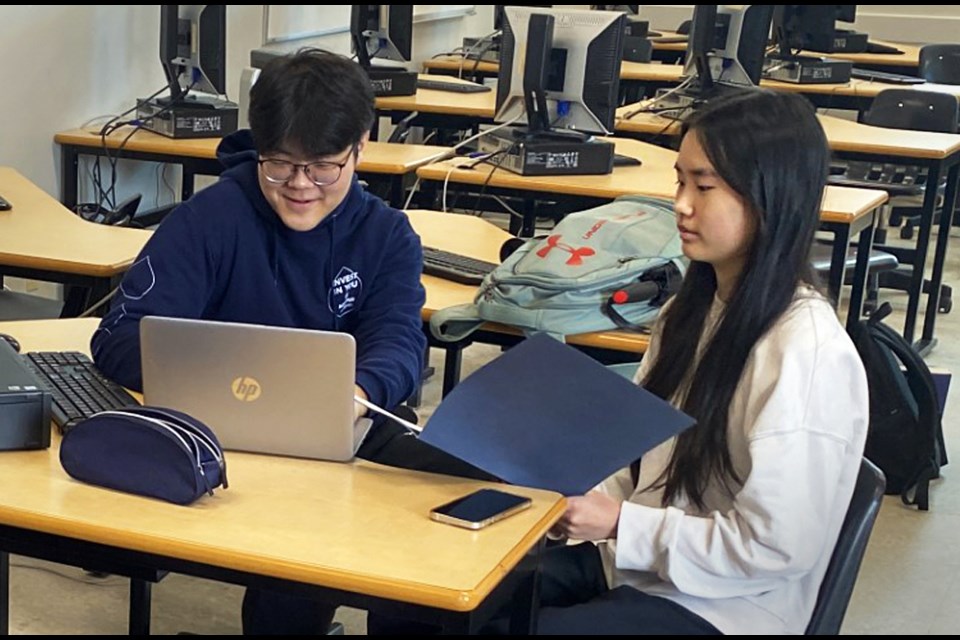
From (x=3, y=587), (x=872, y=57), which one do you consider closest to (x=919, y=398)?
(x=3, y=587)

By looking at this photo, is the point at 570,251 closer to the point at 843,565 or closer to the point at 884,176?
the point at 843,565

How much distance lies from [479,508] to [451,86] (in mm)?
4015

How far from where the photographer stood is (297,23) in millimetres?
5871

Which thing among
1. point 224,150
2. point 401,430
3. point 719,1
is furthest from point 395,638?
point 719,1

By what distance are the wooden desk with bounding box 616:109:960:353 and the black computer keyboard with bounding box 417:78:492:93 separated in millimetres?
654

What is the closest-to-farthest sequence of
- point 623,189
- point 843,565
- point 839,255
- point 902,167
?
point 843,565
point 839,255
point 623,189
point 902,167

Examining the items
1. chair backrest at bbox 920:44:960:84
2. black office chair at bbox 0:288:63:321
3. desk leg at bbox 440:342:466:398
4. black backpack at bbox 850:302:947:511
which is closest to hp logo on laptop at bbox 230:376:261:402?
desk leg at bbox 440:342:466:398

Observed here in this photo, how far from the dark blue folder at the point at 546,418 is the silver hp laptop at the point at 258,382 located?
162 mm

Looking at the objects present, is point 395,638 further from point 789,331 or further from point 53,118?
point 53,118

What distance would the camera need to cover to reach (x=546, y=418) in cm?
150

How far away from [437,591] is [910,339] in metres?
3.58

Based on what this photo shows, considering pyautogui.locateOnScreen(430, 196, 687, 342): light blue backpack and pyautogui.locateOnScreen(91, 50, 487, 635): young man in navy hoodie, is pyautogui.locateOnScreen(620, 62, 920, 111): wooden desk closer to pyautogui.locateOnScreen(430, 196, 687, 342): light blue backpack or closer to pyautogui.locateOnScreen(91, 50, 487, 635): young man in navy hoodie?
pyautogui.locateOnScreen(430, 196, 687, 342): light blue backpack

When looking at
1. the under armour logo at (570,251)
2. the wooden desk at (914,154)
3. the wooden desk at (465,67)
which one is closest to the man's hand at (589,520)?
the under armour logo at (570,251)

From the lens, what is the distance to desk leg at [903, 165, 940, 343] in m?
4.29
